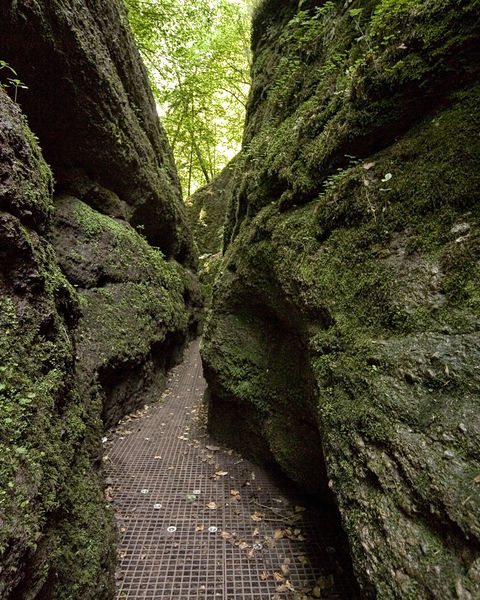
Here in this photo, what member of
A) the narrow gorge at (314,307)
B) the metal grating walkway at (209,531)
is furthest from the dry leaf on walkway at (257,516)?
the narrow gorge at (314,307)

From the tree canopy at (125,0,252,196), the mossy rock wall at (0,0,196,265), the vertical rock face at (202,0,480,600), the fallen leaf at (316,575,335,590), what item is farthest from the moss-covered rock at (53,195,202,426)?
the tree canopy at (125,0,252,196)

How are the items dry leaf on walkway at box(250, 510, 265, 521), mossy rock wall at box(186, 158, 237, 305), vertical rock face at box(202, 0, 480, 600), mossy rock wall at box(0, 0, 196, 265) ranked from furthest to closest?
mossy rock wall at box(186, 158, 237, 305) → mossy rock wall at box(0, 0, 196, 265) → dry leaf on walkway at box(250, 510, 265, 521) → vertical rock face at box(202, 0, 480, 600)

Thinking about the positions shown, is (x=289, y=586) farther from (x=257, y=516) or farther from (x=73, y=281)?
(x=73, y=281)

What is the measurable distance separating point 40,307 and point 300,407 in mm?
3012

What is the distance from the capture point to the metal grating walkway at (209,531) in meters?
2.85

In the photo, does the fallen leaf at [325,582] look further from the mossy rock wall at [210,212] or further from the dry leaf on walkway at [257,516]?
the mossy rock wall at [210,212]

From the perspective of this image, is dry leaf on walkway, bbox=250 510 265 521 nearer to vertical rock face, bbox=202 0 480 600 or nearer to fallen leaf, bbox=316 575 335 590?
vertical rock face, bbox=202 0 480 600

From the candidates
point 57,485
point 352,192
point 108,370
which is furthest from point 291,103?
point 57,485

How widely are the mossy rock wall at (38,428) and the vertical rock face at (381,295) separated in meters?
2.00

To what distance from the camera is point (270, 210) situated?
4.60 m

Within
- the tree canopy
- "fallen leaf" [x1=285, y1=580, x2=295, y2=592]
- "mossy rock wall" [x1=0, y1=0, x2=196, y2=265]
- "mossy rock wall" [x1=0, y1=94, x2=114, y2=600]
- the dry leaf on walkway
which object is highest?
the tree canopy

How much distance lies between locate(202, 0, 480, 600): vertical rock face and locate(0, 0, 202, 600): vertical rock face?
205cm

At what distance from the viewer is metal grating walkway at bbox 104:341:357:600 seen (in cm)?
285

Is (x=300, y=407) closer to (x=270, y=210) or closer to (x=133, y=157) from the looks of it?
(x=270, y=210)
